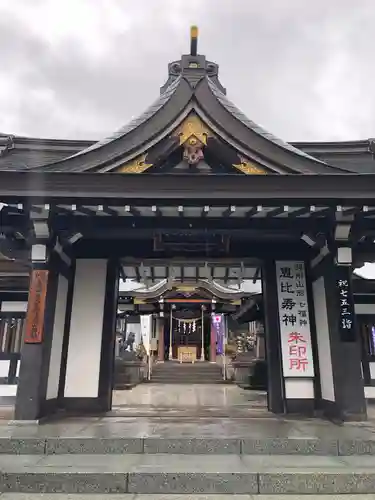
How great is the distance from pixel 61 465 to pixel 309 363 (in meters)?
4.92

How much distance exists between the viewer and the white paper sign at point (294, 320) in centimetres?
740

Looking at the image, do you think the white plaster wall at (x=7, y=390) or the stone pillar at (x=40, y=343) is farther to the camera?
the white plaster wall at (x=7, y=390)

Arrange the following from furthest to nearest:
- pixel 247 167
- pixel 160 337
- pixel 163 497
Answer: pixel 160 337
pixel 247 167
pixel 163 497

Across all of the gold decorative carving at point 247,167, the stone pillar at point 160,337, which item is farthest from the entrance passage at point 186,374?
the gold decorative carving at point 247,167

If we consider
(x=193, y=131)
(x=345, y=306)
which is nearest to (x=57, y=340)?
(x=193, y=131)

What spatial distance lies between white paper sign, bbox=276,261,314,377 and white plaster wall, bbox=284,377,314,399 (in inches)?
4.8

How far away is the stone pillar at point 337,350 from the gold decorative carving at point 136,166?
11.9 feet

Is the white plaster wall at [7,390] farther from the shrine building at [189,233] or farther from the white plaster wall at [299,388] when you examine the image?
the white plaster wall at [299,388]

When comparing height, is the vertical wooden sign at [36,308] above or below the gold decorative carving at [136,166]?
below

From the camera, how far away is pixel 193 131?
22.3 ft

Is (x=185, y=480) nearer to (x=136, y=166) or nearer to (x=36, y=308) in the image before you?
(x=36, y=308)

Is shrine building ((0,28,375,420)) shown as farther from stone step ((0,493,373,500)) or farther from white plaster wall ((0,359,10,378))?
white plaster wall ((0,359,10,378))

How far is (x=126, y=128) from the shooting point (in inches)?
277

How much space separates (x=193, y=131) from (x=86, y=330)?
168 inches
